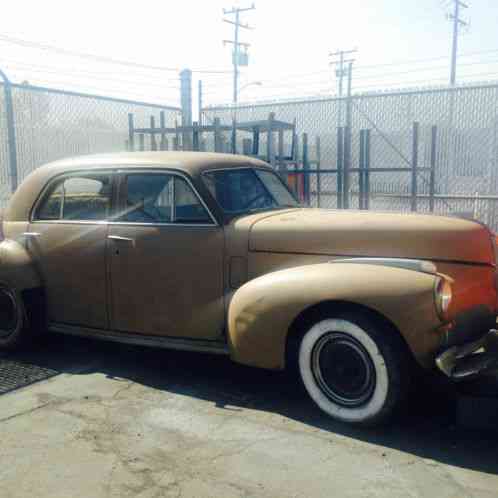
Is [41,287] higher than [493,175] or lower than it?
lower

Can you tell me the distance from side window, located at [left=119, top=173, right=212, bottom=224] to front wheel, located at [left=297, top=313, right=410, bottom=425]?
124 cm

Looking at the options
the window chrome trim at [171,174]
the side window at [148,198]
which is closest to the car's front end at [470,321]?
the window chrome trim at [171,174]

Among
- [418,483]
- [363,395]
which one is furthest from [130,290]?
[418,483]

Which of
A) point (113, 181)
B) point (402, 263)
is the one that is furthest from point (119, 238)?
point (402, 263)

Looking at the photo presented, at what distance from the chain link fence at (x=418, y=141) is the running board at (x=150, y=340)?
16.3 feet

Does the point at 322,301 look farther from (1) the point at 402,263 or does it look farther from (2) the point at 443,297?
(2) the point at 443,297

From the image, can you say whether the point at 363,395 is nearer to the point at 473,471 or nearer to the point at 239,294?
the point at 473,471

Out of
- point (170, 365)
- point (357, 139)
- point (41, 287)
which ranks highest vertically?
point (357, 139)

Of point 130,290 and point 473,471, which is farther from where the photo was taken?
point 130,290

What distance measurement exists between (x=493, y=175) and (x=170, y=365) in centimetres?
692

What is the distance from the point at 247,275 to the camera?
396 centimetres

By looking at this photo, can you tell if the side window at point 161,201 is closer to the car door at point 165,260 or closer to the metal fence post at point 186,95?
the car door at point 165,260

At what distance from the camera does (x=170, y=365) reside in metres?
4.59

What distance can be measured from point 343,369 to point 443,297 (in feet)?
2.41
